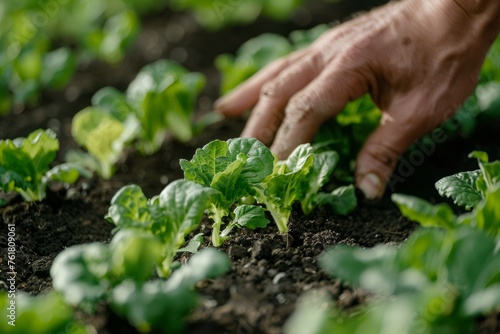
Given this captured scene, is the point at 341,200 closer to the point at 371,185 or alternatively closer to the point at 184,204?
the point at 371,185

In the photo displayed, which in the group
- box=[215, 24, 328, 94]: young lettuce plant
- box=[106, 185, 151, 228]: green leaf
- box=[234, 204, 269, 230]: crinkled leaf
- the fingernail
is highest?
box=[106, 185, 151, 228]: green leaf

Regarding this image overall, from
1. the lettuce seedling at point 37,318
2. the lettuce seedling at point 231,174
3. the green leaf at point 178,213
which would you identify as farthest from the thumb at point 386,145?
the lettuce seedling at point 37,318

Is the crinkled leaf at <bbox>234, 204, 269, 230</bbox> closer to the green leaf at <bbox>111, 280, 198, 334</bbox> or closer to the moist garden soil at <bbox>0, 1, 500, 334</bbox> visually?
the moist garden soil at <bbox>0, 1, 500, 334</bbox>

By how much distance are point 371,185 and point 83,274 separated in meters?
1.24

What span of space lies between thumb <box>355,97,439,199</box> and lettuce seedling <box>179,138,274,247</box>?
0.54 meters

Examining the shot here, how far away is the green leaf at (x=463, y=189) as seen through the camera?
2.06m

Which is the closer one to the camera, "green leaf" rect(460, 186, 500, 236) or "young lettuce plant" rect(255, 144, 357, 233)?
"green leaf" rect(460, 186, 500, 236)

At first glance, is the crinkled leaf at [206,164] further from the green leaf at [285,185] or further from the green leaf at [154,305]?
the green leaf at [154,305]

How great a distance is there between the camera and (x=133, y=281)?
67.4 inches

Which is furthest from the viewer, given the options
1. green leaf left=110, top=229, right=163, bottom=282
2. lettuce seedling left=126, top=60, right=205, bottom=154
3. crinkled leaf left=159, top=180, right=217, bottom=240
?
lettuce seedling left=126, top=60, right=205, bottom=154

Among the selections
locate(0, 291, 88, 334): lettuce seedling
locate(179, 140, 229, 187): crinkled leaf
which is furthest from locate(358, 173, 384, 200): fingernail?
locate(0, 291, 88, 334): lettuce seedling

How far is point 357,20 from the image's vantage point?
291 centimetres

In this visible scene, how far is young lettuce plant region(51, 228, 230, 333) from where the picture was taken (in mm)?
1583

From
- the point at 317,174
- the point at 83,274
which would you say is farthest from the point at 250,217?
the point at 83,274
